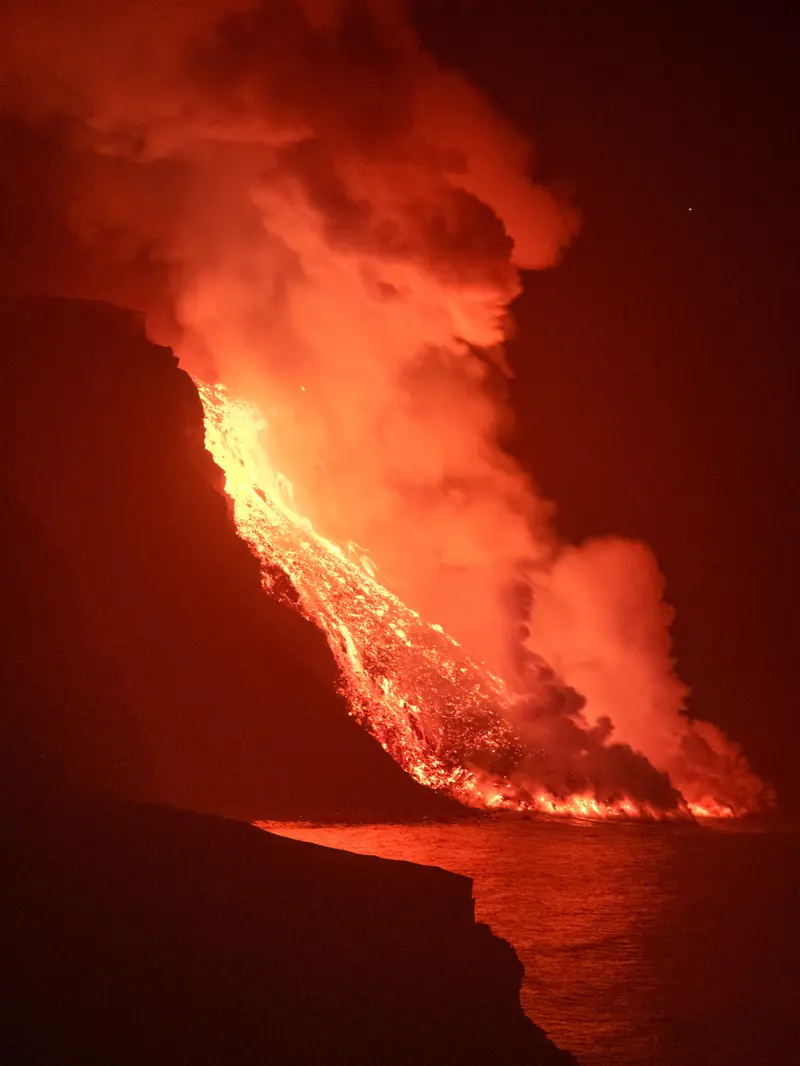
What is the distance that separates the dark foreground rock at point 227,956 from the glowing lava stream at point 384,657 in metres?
18.7

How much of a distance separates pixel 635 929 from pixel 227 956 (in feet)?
50.9

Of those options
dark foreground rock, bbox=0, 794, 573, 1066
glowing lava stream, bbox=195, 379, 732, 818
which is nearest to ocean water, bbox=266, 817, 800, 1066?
glowing lava stream, bbox=195, 379, 732, 818

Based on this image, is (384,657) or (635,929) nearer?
(635,929)

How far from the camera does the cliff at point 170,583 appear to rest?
2405 cm

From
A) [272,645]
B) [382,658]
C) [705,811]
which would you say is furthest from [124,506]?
[705,811]

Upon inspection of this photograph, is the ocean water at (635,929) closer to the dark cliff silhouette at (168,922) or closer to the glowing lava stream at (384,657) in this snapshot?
the glowing lava stream at (384,657)

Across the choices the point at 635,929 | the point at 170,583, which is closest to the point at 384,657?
the point at 170,583

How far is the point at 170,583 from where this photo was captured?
26.7 meters

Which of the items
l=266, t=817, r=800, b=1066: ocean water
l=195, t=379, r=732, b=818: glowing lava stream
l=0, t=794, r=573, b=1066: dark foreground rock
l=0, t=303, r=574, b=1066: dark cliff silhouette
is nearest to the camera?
l=0, t=794, r=573, b=1066: dark foreground rock

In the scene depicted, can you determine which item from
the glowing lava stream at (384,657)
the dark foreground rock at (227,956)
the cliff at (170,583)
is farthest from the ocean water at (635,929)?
the dark foreground rock at (227,956)

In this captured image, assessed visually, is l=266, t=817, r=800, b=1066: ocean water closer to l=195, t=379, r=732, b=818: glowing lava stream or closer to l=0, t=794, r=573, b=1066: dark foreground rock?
l=195, t=379, r=732, b=818: glowing lava stream

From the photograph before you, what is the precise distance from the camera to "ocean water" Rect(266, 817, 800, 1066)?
15688 millimetres

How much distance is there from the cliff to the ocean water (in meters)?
2.24

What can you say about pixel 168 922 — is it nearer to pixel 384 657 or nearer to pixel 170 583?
pixel 170 583
